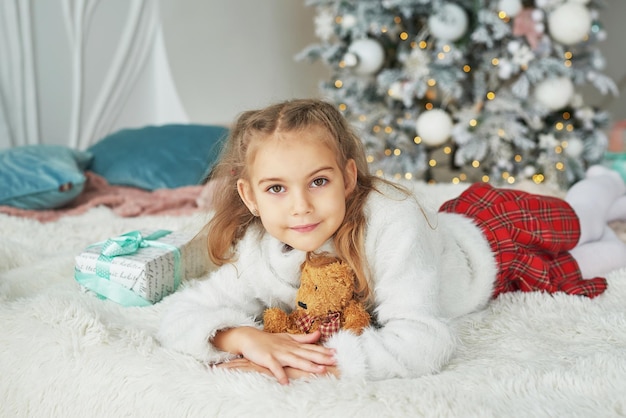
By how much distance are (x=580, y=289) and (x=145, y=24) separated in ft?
7.97

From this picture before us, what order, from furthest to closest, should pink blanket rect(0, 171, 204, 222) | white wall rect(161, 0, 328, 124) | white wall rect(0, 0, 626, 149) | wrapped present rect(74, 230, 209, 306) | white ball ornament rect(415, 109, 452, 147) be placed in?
white wall rect(161, 0, 328, 124) < white wall rect(0, 0, 626, 149) < white ball ornament rect(415, 109, 452, 147) < pink blanket rect(0, 171, 204, 222) < wrapped present rect(74, 230, 209, 306)

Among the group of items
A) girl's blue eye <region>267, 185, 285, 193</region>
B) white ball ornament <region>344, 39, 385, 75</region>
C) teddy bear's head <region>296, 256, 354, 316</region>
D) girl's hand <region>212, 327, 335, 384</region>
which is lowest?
girl's hand <region>212, 327, 335, 384</region>

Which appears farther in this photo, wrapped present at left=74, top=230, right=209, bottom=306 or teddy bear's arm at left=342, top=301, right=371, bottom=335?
wrapped present at left=74, top=230, right=209, bottom=306

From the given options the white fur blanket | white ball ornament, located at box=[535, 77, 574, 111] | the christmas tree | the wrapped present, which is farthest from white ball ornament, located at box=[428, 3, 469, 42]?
the wrapped present

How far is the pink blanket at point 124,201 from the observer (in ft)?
7.01

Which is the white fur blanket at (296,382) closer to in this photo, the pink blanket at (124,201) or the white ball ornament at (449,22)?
the pink blanket at (124,201)

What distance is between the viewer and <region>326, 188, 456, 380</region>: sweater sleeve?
949 mm

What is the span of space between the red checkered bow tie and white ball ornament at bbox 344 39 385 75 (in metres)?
1.77

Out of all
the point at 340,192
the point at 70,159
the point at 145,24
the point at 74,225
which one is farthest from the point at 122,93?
the point at 340,192

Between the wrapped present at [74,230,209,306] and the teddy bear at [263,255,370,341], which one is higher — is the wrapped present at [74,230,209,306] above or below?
below

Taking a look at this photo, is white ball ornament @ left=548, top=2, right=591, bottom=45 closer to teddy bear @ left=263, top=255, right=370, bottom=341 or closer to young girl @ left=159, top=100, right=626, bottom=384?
young girl @ left=159, top=100, right=626, bottom=384

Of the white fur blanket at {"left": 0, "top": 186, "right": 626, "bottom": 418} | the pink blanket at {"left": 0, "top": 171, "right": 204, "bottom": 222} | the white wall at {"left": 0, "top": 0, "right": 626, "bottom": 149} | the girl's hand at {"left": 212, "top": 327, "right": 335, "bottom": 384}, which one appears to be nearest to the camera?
the white fur blanket at {"left": 0, "top": 186, "right": 626, "bottom": 418}

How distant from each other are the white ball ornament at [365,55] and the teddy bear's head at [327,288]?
1.73m

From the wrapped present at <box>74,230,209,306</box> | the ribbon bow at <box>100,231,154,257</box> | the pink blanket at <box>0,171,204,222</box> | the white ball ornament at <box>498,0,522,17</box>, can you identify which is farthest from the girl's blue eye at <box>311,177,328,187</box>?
the white ball ornament at <box>498,0,522,17</box>
